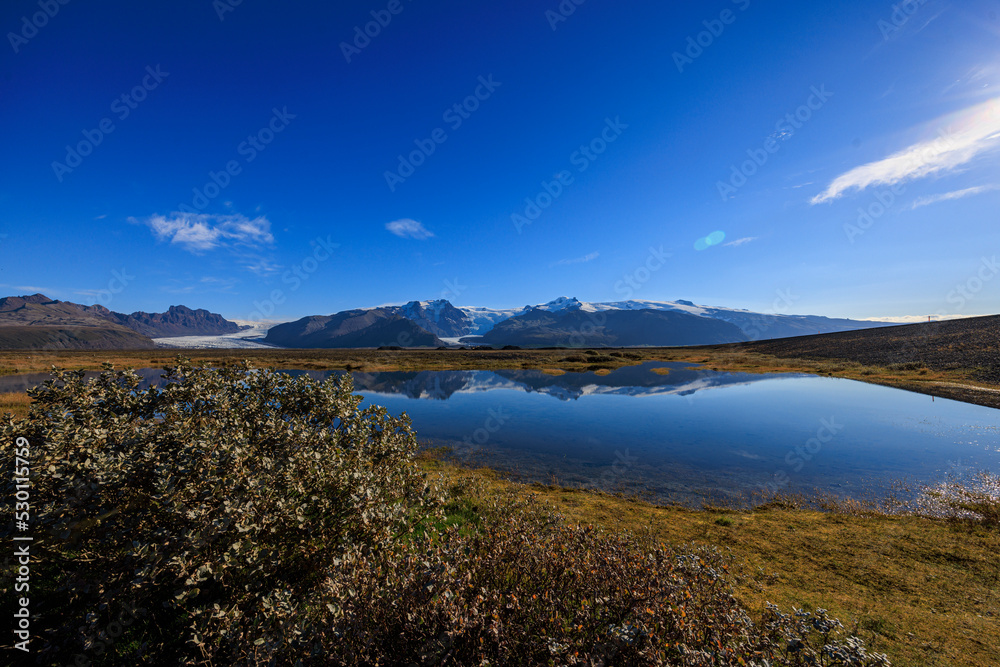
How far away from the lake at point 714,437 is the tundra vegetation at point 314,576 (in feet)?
39.8

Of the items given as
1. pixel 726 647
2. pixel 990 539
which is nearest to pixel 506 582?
pixel 726 647

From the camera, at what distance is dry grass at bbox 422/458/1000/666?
6.80 metres

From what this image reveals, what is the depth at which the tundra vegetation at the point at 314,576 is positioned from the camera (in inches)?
170

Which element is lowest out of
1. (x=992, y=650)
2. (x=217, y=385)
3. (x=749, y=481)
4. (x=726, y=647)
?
(x=749, y=481)

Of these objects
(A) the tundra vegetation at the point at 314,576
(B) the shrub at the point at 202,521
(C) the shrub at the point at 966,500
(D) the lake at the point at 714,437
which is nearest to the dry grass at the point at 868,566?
(C) the shrub at the point at 966,500

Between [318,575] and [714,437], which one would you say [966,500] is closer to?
[714,437]

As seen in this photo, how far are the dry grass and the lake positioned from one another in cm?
320

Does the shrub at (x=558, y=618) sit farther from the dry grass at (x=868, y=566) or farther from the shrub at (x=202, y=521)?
the dry grass at (x=868, y=566)

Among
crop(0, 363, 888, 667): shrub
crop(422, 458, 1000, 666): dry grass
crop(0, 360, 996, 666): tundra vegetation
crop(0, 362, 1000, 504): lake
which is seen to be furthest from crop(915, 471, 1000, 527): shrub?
crop(0, 363, 888, 667): shrub

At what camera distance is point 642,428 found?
26844mm

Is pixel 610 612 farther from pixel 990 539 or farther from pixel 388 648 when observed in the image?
pixel 990 539

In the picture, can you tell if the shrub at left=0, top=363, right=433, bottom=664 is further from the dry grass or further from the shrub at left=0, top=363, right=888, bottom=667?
the dry grass

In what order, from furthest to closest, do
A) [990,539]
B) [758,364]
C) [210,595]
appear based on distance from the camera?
[758,364] → [990,539] → [210,595]

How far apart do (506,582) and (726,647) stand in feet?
9.84
